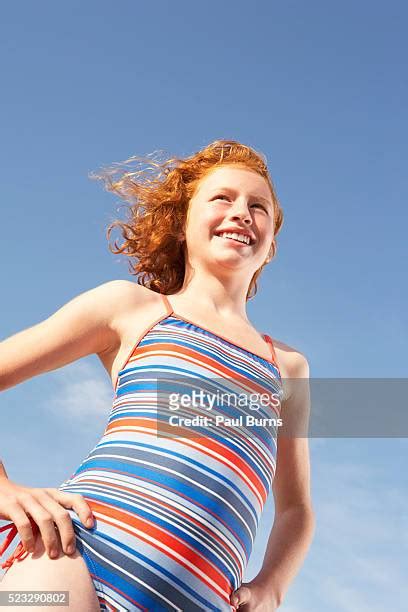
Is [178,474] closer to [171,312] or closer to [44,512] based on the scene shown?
Answer: [44,512]

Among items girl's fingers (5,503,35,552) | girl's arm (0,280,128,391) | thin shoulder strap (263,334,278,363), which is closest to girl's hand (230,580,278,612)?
girl's fingers (5,503,35,552)

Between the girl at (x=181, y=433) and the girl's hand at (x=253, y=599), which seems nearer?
the girl at (x=181, y=433)

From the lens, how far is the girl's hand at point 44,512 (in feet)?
6.74

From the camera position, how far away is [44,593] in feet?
6.40

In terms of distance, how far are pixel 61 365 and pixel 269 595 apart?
1.18 m

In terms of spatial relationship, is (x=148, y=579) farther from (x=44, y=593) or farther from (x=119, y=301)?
(x=119, y=301)

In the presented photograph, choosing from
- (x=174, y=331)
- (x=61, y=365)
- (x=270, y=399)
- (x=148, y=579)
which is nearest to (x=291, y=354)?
(x=270, y=399)

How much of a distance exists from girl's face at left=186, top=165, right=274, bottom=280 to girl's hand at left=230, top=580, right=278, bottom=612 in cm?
140

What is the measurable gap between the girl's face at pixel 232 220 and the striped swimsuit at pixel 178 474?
17.7 inches

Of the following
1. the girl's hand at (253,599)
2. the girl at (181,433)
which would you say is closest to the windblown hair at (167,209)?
the girl at (181,433)

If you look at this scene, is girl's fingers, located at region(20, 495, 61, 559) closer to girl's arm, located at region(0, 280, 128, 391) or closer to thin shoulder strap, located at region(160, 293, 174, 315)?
girl's arm, located at region(0, 280, 128, 391)

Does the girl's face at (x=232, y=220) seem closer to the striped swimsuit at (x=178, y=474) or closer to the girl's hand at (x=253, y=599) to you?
the striped swimsuit at (x=178, y=474)

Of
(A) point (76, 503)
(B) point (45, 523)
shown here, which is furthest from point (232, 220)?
(B) point (45, 523)

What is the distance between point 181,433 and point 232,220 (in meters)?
1.17
